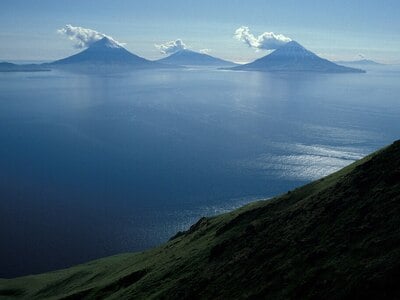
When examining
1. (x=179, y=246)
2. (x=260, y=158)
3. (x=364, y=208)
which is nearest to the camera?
(x=364, y=208)

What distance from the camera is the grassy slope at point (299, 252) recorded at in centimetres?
3394

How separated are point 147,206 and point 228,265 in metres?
100

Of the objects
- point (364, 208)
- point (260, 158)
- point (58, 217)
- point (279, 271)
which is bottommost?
point (58, 217)

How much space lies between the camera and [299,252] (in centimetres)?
4194

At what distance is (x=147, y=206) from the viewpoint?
475ft

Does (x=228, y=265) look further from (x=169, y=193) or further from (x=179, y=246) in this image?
(x=169, y=193)

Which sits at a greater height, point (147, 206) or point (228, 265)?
point (228, 265)

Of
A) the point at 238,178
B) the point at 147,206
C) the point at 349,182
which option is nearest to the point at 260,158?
the point at 238,178

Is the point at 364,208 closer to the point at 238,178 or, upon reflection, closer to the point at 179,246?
the point at 179,246

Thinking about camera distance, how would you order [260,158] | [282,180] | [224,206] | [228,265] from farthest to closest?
[260,158] < [282,180] < [224,206] < [228,265]

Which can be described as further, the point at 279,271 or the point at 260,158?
the point at 260,158

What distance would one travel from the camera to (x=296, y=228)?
1879 inches

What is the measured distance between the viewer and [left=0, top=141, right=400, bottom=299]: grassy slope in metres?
33.9

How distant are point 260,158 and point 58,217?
10107 centimetres
